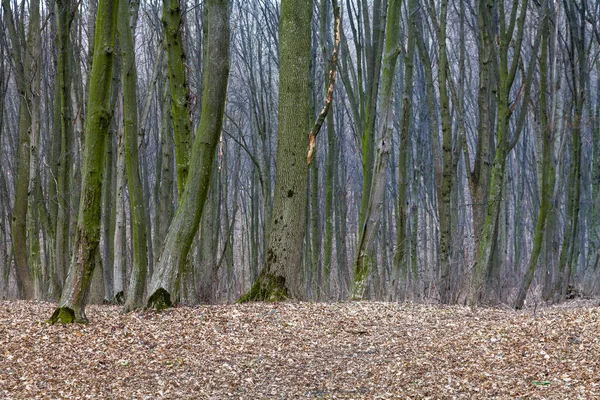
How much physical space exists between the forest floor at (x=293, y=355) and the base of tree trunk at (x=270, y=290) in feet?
1.46

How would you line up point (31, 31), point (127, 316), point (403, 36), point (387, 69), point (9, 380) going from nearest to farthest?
1. point (9, 380)
2. point (127, 316)
3. point (387, 69)
4. point (31, 31)
5. point (403, 36)

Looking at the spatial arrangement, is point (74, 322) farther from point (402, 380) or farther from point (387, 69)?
point (387, 69)

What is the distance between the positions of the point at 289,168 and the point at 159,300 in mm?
2097

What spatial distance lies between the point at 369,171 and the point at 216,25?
3.47 meters

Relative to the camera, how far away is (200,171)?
22.0ft

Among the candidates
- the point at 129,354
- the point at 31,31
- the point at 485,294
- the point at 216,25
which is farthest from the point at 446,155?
the point at 31,31

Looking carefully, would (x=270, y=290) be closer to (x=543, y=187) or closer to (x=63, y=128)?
(x=63, y=128)

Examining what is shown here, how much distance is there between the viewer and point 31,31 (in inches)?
398

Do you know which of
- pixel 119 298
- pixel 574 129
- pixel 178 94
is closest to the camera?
pixel 178 94

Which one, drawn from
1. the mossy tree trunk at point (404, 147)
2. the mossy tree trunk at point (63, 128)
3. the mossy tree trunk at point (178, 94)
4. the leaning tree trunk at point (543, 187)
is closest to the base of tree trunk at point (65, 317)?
the mossy tree trunk at point (178, 94)

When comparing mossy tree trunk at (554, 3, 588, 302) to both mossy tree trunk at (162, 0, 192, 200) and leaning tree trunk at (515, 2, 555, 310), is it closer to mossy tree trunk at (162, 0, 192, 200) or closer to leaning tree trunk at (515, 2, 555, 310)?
leaning tree trunk at (515, 2, 555, 310)

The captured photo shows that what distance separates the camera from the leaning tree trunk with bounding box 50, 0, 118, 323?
5.75 metres

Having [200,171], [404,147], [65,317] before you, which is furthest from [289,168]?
[404,147]

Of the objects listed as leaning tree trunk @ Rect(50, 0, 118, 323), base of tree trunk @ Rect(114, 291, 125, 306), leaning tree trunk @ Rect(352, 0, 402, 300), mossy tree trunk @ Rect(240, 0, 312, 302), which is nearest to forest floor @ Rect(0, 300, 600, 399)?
leaning tree trunk @ Rect(50, 0, 118, 323)
